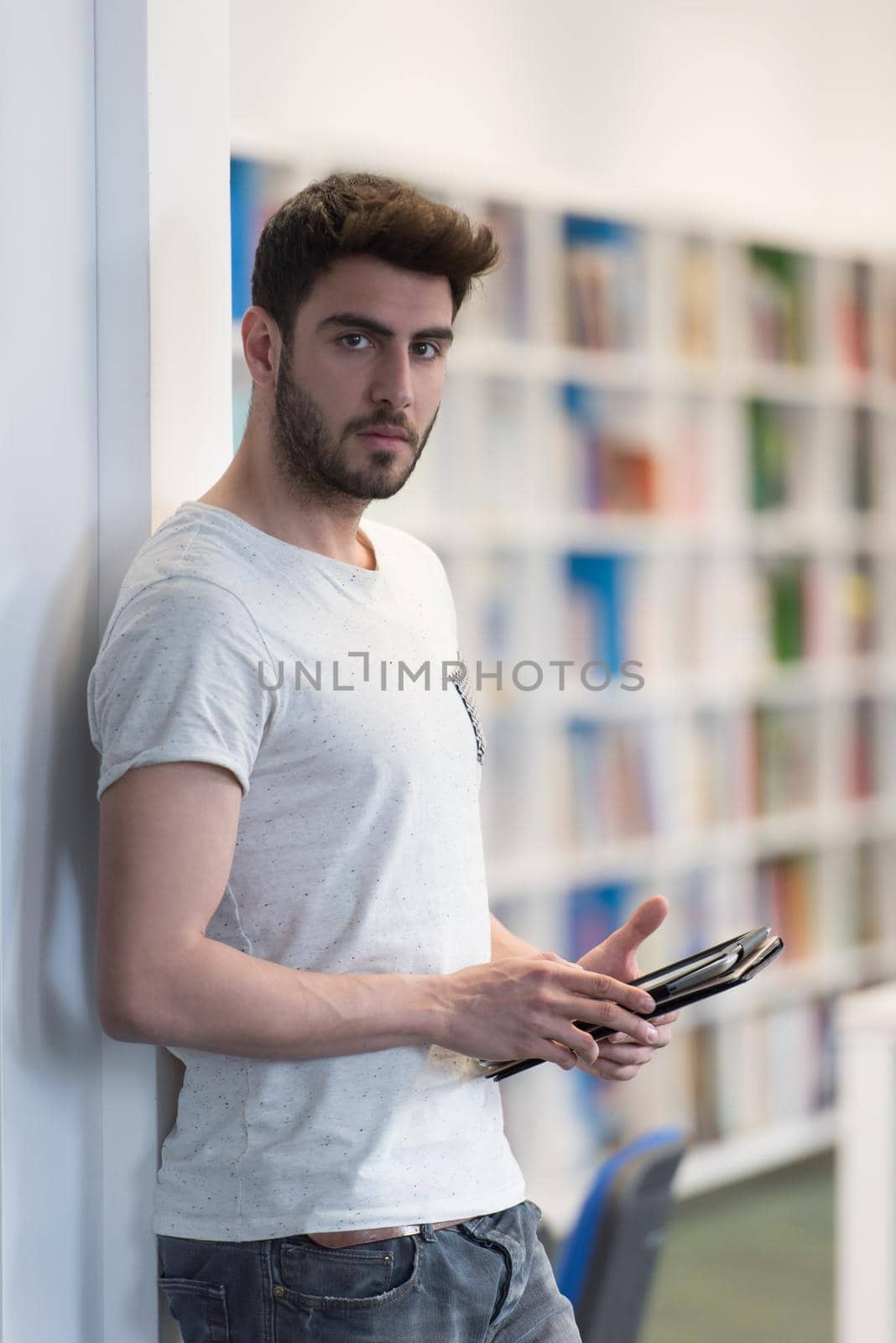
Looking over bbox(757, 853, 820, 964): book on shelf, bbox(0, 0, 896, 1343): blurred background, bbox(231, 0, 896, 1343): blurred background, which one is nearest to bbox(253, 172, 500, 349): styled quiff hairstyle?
bbox(0, 0, 896, 1343): blurred background

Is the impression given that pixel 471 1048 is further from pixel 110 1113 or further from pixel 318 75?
pixel 318 75

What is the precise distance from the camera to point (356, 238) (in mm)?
1265

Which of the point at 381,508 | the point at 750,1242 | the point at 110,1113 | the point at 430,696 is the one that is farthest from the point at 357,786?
the point at 750,1242

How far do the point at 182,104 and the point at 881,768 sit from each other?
372cm

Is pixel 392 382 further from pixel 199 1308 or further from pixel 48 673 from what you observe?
pixel 199 1308

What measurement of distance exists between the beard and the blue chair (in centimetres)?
84

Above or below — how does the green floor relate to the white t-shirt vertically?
below

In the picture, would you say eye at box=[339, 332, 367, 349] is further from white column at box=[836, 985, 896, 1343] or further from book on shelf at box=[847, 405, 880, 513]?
book on shelf at box=[847, 405, 880, 513]

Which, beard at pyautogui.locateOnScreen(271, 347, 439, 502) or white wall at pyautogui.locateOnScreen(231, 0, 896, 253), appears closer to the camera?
beard at pyautogui.locateOnScreen(271, 347, 439, 502)

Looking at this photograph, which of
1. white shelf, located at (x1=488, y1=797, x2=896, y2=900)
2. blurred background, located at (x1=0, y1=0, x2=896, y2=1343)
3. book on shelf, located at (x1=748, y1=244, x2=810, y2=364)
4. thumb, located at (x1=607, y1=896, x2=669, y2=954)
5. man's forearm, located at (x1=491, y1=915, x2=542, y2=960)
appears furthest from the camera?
book on shelf, located at (x1=748, y1=244, x2=810, y2=364)

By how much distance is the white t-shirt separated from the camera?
1156 mm

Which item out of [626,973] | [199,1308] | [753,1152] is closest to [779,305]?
[753,1152]

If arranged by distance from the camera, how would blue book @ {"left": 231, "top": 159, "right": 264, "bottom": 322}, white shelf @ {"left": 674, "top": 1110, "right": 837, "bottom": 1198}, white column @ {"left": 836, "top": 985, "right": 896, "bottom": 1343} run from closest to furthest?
1. white column @ {"left": 836, "top": 985, "right": 896, "bottom": 1343}
2. blue book @ {"left": 231, "top": 159, "right": 264, "bottom": 322}
3. white shelf @ {"left": 674, "top": 1110, "right": 837, "bottom": 1198}

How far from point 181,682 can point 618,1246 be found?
2.88 ft
